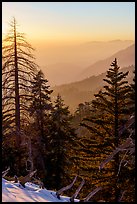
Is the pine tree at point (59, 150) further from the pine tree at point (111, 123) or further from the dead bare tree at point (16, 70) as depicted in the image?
the dead bare tree at point (16, 70)

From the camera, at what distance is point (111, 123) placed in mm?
18547

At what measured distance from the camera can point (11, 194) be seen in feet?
16.9

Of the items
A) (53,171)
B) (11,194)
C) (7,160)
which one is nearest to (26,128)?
(7,160)

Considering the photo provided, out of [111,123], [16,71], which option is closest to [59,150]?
[111,123]

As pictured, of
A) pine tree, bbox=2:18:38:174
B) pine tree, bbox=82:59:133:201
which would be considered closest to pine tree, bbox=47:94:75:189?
pine tree, bbox=82:59:133:201

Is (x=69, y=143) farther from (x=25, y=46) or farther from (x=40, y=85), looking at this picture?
(x=25, y=46)

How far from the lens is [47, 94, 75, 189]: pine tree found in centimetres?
2336

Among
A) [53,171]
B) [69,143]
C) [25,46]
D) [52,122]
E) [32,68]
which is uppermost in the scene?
[25,46]

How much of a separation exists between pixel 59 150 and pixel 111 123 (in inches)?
239

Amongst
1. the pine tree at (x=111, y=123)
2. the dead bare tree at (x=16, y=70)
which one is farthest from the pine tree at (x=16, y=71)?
the pine tree at (x=111, y=123)

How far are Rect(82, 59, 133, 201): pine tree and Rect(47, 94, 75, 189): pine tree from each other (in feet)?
13.3

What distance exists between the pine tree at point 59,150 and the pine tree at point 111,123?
Result: 4044 millimetres

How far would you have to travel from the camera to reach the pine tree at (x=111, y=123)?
58.3 feet

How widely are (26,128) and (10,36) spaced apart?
17.8ft
